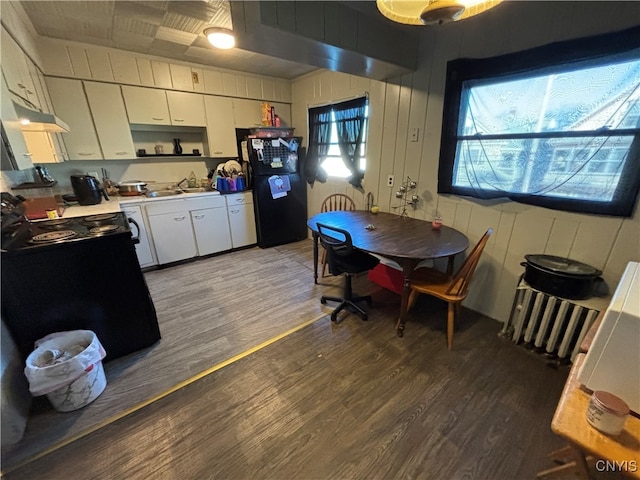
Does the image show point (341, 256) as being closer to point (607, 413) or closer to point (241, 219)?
point (607, 413)

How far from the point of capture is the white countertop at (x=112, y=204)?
2.41 meters

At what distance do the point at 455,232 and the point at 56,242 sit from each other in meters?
2.76

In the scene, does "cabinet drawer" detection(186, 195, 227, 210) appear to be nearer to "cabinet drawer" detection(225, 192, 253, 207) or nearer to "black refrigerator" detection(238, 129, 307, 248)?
"cabinet drawer" detection(225, 192, 253, 207)

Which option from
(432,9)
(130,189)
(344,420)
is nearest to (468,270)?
(344,420)

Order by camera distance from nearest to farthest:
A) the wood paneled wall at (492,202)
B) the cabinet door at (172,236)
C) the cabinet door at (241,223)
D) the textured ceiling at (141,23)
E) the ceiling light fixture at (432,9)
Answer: the ceiling light fixture at (432,9) < the wood paneled wall at (492,202) < the textured ceiling at (141,23) < the cabinet door at (172,236) < the cabinet door at (241,223)

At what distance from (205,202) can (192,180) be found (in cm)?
62

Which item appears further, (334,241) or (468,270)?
(334,241)

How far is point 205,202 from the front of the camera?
11.1 ft

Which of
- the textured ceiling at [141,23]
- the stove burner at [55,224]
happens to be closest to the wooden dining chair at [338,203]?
the textured ceiling at [141,23]

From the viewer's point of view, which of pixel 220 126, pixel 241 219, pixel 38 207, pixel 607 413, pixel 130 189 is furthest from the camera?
pixel 241 219

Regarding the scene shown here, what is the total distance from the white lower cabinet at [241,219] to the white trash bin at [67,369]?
2.20 meters

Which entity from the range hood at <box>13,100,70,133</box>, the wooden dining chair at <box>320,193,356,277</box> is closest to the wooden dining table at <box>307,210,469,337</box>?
the wooden dining chair at <box>320,193,356,277</box>

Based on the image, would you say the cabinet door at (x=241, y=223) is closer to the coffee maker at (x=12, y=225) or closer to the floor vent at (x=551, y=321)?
the coffee maker at (x=12, y=225)

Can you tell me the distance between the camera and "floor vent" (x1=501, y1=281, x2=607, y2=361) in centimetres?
160
